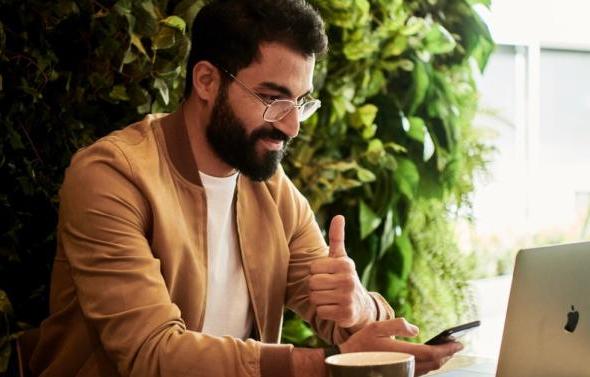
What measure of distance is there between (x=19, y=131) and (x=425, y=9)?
1.56m

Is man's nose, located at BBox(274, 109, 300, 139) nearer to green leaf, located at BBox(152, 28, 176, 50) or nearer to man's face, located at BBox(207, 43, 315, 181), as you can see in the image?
man's face, located at BBox(207, 43, 315, 181)

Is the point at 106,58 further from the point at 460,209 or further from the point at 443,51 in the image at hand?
the point at 460,209

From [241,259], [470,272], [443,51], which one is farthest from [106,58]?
[470,272]

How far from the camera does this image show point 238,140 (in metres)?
2.00

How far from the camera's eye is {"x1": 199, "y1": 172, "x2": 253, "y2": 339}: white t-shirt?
6.51ft

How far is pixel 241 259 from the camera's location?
2.03 m

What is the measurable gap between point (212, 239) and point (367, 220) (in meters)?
0.97

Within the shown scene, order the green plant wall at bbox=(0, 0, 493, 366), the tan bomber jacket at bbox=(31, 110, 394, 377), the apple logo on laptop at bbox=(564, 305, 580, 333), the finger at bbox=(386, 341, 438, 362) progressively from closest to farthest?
the apple logo on laptop at bbox=(564, 305, 580, 333) < the finger at bbox=(386, 341, 438, 362) < the tan bomber jacket at bbox=(31, 110, 394, 377) < the green plant wall at bbox=(0, 0, 493, 366)

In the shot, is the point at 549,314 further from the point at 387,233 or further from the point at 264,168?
the point at 387,233

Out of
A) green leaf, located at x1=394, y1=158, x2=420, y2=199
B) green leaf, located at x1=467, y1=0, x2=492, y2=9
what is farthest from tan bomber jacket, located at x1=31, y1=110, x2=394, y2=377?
green leaf, located at x1=467, y1=0, x2=492, y2=9

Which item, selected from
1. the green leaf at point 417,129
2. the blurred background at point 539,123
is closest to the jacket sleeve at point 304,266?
the green leaf at point 417,129

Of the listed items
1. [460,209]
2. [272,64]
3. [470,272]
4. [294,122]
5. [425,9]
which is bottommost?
[470,272]

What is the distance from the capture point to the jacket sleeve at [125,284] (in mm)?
1598

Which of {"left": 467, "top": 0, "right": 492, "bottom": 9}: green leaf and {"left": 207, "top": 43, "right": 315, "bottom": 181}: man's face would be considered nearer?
{"left": 207, "top": 43, "right": 315, "bottom": 181}: man's face
